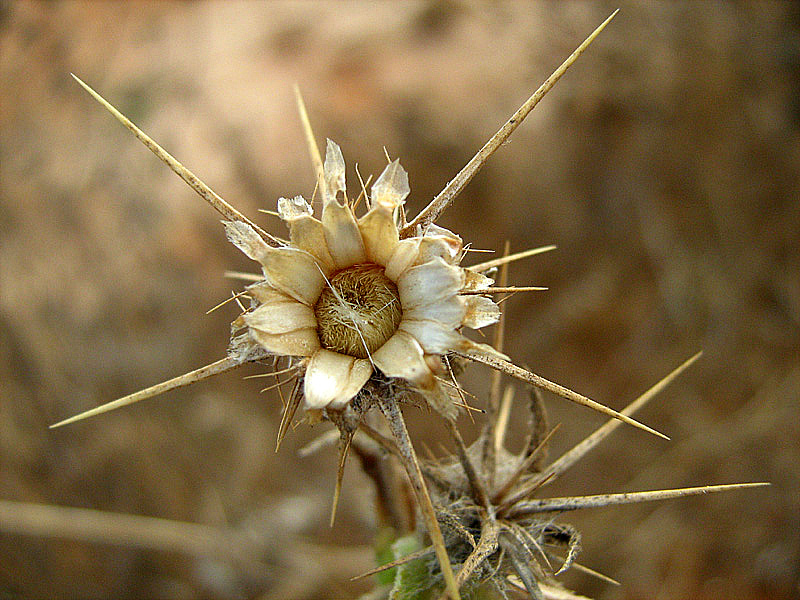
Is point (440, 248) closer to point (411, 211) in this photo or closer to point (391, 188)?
point (391, 188)

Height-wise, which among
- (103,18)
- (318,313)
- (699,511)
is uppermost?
(103,18)

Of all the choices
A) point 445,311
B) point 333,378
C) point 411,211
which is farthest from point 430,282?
point 411,211

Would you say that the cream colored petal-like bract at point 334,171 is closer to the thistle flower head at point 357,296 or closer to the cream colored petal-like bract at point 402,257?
the thistle flower head at point 357,296

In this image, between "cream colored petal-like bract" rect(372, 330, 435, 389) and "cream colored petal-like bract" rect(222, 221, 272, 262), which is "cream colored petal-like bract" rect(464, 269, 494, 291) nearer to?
"cream colored petal-like bract" rect(372, 330, 435, 389)

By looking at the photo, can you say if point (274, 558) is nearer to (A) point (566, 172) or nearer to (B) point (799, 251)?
(A) point (566, 172)

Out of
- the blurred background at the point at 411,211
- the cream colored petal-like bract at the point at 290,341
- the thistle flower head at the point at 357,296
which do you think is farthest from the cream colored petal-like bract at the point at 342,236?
the blurred background at the point at 411,211

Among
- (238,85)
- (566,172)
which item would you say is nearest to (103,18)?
(238,85)

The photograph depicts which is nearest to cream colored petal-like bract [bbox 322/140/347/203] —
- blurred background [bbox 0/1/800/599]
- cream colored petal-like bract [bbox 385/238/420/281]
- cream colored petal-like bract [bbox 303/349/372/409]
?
Result: cream colored petal-like bract [bbox 385/238/420/281]

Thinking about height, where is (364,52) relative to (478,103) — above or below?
above
